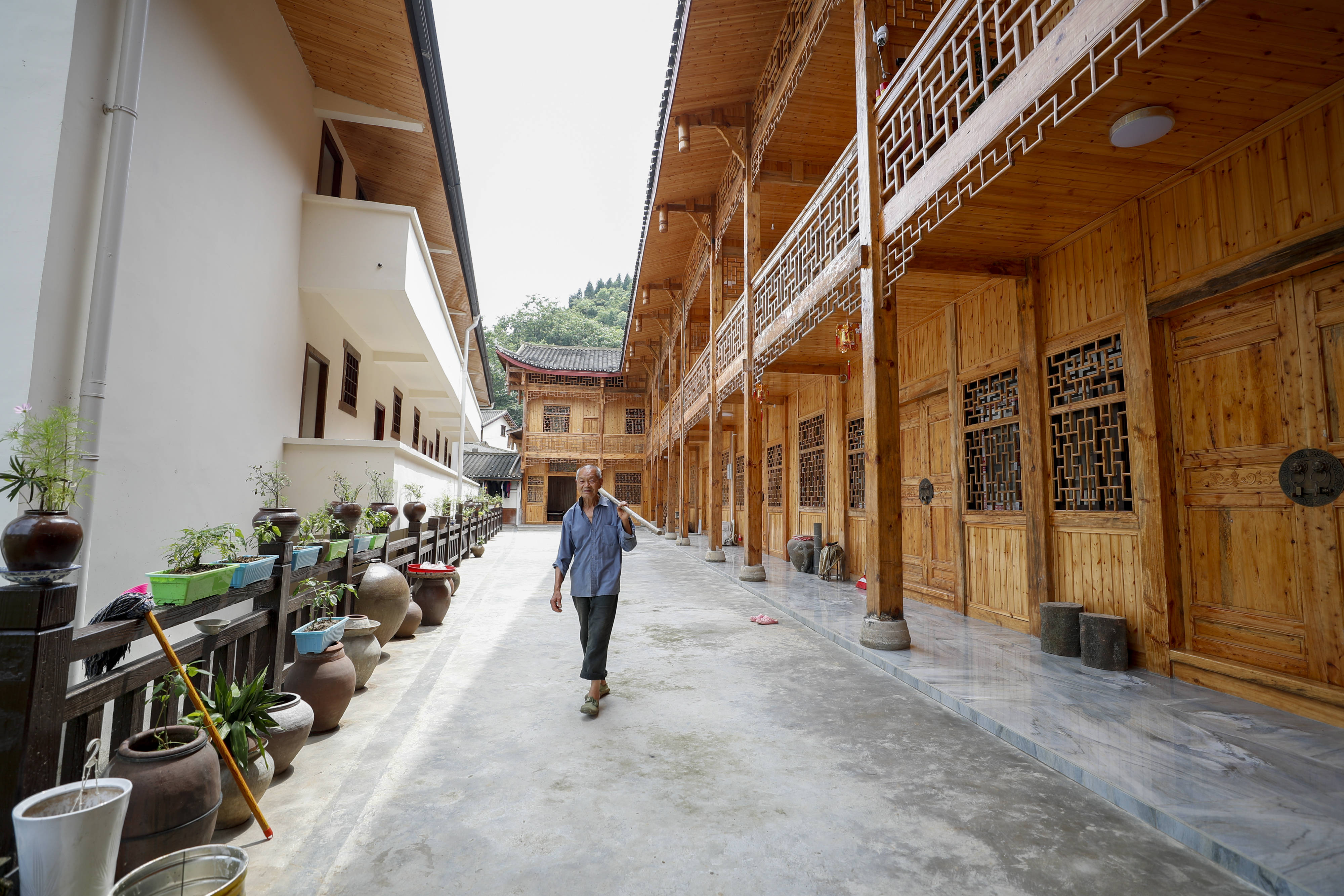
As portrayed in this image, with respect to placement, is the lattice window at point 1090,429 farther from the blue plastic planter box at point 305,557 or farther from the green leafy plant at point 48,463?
the green leafy plant at point 48,463

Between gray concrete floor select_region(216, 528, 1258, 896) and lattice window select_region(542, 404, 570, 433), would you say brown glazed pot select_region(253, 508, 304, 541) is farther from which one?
lattice window select_region(542, 404, 570, 433)

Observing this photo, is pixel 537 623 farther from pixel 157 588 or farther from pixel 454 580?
pixel 157 588

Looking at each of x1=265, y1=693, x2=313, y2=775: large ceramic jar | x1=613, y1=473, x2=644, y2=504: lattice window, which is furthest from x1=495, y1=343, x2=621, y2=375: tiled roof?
x1=265, y1=693, x2=313, y2=775: large ceramic jar

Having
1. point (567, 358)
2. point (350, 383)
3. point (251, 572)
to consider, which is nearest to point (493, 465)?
point (567, 358)

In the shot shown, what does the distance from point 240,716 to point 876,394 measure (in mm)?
4902

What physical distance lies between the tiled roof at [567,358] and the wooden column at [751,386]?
62.8ft

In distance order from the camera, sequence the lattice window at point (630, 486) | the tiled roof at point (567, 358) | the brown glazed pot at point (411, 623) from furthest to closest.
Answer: the lattice window at point (630, 486) < the tiled roof at point (567, 358) < the brown glazed pot at point (411, 623)

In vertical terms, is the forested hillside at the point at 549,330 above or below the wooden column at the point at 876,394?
above

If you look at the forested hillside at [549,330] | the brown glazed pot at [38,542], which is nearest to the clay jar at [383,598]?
the brown glazed pot at [38,542]

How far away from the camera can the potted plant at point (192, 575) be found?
290cm

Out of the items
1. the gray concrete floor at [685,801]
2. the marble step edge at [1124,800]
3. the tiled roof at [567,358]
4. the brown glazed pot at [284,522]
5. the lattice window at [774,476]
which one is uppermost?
the tiled roof at [567,358]

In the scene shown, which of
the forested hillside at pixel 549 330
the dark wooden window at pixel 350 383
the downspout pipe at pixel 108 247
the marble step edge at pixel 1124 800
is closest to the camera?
the marble step edge at pixel 1124 800

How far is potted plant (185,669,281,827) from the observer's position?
2.63m

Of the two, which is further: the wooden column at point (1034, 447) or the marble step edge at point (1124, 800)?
the wooden column at point (1034, 447)
